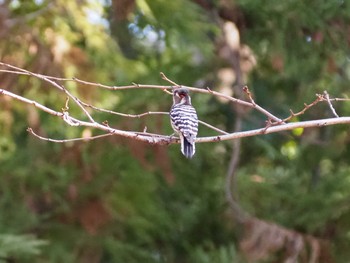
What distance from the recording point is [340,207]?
8.55 m

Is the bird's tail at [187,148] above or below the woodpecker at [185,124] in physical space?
below

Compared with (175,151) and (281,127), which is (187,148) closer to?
(281,127)

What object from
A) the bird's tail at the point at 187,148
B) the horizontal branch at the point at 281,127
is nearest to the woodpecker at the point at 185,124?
the bird's tail at the point at 187,148

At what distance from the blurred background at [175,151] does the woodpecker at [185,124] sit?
83.7 inches

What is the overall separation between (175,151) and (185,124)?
4.06m

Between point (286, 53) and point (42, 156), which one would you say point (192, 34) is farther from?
point (42, 156)

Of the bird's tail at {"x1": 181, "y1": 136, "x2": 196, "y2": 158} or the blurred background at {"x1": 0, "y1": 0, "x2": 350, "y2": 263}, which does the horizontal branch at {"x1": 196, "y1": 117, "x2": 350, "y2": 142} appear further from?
the blurred background at {"x1": 0, "y1": 0, "x2": 350, "y2": 263}

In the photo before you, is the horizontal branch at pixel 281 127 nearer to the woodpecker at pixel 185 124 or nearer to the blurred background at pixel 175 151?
the woodpecker at pixel 185 124

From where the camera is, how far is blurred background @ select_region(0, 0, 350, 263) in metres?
8.16

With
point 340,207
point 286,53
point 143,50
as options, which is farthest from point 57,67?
point 143,50

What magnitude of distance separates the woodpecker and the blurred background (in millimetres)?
Answer: 2126

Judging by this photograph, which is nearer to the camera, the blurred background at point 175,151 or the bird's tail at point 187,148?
the bird's tail at point 187,148

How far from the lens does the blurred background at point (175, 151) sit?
26.8 feet

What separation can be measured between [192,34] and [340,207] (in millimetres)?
1500
